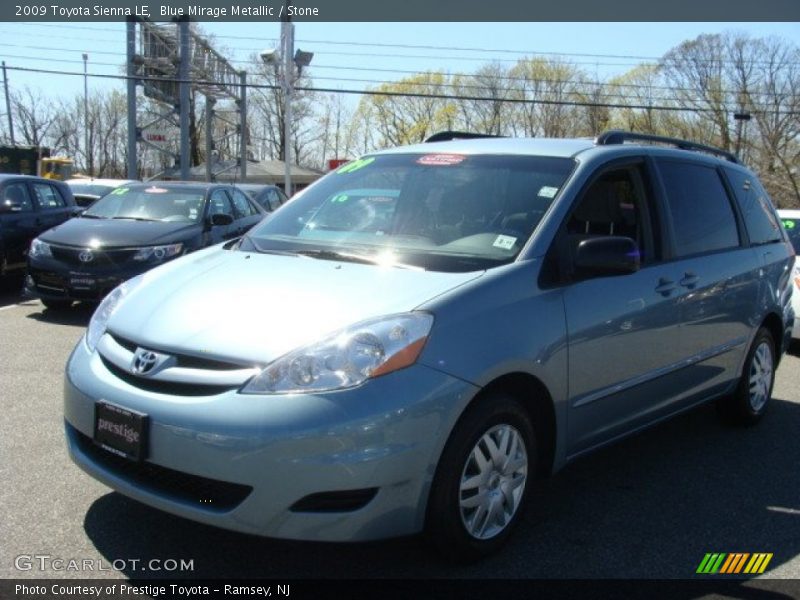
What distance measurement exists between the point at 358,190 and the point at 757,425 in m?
3.43

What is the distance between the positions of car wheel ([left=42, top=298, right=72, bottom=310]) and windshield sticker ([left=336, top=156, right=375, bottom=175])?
16.7 feet

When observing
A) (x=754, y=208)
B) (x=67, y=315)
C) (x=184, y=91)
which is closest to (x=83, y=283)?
(x=67, y=315)

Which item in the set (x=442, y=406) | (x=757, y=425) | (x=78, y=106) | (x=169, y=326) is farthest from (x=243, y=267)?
(x=78, y=106)

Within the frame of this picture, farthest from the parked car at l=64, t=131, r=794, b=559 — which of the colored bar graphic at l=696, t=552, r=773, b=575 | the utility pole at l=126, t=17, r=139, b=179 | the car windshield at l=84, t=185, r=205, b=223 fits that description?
the utility pole at l=126, t=17, r=139, b=179

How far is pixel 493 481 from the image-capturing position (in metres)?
3.22

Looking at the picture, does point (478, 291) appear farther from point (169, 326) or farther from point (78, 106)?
point (78, 106)

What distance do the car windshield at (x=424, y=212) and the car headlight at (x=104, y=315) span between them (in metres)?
0.66

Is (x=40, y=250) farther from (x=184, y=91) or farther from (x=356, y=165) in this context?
(x=184, y=91)

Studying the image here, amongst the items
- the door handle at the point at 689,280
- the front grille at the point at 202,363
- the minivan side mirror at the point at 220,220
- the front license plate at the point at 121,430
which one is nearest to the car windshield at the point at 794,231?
the door handle at the point at 689,280

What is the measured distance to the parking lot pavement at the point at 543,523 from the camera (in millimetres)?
3162

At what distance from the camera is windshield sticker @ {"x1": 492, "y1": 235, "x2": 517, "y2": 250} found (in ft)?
11.8

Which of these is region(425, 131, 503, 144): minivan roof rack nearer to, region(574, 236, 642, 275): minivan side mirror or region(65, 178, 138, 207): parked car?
region(574, 236, 642, 275): minivan side mirror

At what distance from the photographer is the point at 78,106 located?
72.9 metres

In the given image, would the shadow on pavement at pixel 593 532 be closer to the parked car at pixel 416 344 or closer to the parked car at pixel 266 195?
the parked car at pixel 416 344
